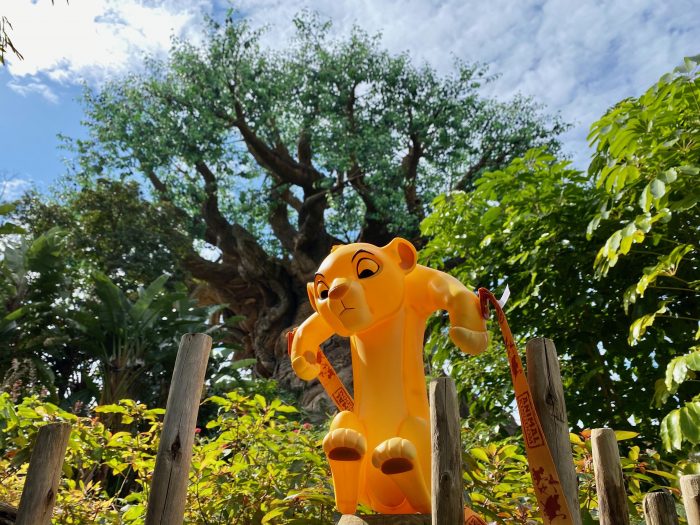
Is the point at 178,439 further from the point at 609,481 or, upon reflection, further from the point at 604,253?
the point at 604,253

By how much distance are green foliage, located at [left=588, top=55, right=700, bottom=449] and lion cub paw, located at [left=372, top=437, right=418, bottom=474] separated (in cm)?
122

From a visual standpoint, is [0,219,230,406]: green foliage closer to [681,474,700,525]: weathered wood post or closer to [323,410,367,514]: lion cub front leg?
[323,410,367,514]: lion cub front leg

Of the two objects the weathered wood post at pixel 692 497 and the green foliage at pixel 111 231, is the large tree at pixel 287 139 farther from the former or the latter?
the weathered wood post at pixel 692 497

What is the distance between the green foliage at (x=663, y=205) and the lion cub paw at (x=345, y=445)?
1.36m

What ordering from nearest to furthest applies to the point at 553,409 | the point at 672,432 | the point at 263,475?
1. the point at 553,409
2. the point at 672,432
3. the point at 263,475

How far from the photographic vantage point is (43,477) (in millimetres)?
2053

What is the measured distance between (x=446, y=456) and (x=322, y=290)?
0.98 m

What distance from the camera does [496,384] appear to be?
14.9 ft

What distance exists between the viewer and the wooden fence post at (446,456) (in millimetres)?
1666

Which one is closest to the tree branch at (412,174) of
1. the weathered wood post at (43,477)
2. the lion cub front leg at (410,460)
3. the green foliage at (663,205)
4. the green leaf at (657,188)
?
the green foliage at (663,205)

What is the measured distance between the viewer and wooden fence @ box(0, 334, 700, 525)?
68.0 inches

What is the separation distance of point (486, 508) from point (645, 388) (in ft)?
7.66

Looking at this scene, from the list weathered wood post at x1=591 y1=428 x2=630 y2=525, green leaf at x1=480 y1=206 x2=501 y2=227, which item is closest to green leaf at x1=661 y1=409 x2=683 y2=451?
weathered wood post at x1=591 y1=428 x2=630 y2=525

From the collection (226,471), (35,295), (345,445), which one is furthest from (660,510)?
(35,295)
